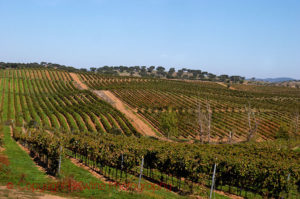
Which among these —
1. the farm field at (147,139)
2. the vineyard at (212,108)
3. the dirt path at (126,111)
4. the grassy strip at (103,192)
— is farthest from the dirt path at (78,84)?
the grassy strip at (103,192)

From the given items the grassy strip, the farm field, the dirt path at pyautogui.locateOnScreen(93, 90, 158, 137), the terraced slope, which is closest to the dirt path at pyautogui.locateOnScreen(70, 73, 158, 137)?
the dirt path at pyautogui.locateOnScreen(93, 90, 158, 137)

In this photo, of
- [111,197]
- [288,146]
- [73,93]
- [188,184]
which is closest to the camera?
[111,197]

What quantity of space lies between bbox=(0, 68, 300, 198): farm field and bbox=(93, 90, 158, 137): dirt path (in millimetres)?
1783

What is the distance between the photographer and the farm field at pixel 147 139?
1664 cm

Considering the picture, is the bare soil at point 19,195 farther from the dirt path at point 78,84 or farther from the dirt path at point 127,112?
the dirt path at point 78,84

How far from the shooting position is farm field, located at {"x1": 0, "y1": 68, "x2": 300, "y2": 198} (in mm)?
16641

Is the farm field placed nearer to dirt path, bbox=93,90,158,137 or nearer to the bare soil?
dirt path, bbox=93,90,158,137

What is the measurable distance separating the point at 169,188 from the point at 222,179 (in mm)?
3682

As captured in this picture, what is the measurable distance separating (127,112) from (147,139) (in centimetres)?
3931

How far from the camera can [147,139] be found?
115ft

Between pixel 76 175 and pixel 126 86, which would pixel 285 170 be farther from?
pixel 126 86

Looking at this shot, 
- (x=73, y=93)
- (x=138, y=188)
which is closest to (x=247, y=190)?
(x=138, y=188)

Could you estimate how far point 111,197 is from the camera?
13.3 metres

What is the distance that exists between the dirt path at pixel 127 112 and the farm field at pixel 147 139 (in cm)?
178
